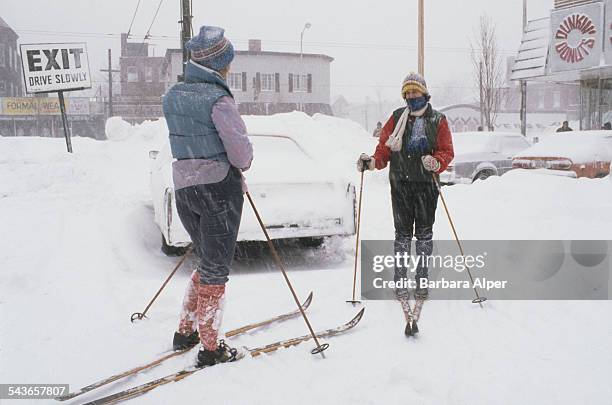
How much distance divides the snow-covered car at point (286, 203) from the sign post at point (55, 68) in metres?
11.7

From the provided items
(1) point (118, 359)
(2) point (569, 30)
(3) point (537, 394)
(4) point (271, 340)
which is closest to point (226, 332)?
(4) point (271, 340)

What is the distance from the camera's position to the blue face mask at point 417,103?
14.9 feet

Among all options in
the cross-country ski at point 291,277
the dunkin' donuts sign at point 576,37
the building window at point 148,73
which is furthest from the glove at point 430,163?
the building window at point 148,73

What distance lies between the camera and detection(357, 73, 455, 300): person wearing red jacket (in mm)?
4543

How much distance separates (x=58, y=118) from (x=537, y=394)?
5710cm

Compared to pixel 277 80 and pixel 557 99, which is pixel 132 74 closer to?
pixel 277 80

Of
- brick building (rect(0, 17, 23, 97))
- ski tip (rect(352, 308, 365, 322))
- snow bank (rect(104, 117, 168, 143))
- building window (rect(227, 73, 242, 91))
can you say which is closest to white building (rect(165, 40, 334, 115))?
building window (rect(227, 73, 242, 91))

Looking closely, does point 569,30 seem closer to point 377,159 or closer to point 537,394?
point 377,159

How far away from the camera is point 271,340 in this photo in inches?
156

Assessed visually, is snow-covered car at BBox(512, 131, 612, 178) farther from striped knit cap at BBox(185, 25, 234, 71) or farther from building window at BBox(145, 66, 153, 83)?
building window at BBox(145, 66, 153, 83)

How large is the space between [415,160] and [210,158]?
1897 mm

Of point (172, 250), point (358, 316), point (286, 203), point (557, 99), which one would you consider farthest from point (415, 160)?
point (557, 99)

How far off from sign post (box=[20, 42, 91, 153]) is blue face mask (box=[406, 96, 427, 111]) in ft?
45.9

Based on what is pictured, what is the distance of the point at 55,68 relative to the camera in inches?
650
